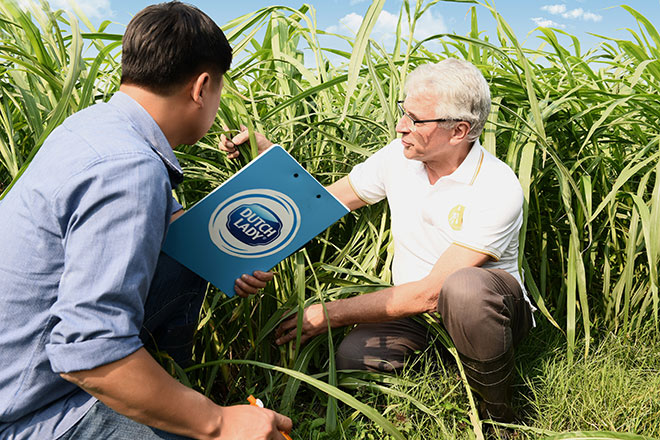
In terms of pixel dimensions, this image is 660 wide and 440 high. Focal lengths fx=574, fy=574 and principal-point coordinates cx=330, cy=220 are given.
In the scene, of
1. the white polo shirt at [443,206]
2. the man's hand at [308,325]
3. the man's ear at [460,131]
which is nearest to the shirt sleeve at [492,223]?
the white polo shirt at [443,206]

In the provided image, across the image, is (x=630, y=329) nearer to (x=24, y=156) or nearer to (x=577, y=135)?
(x=577, y=135)

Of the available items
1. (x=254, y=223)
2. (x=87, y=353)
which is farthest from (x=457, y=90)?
(x=87, y=353)

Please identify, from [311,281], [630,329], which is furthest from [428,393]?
[630,329]

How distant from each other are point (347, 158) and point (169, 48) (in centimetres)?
101

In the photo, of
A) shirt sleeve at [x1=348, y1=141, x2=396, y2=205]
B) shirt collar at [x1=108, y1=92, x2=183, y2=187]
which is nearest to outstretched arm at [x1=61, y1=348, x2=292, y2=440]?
shirt collar at [x1=108, y1=92, x2=183, y2=187]

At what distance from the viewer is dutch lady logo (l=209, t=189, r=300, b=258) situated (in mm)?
1239

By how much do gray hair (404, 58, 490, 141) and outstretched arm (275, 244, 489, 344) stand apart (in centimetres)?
38

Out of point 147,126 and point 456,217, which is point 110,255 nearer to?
point 147,126

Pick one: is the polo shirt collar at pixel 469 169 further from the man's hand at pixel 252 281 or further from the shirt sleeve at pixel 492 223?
the man's hand at pixel 252 281

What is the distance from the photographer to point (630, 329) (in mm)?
1970

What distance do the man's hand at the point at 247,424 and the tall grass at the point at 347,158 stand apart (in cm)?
20

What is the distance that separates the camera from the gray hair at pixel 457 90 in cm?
167

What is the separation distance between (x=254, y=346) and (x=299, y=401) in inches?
8.1

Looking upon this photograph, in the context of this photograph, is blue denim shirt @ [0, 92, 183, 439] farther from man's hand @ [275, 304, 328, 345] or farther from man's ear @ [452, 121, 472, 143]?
man's ear @ [452, 121, 472, 143]
